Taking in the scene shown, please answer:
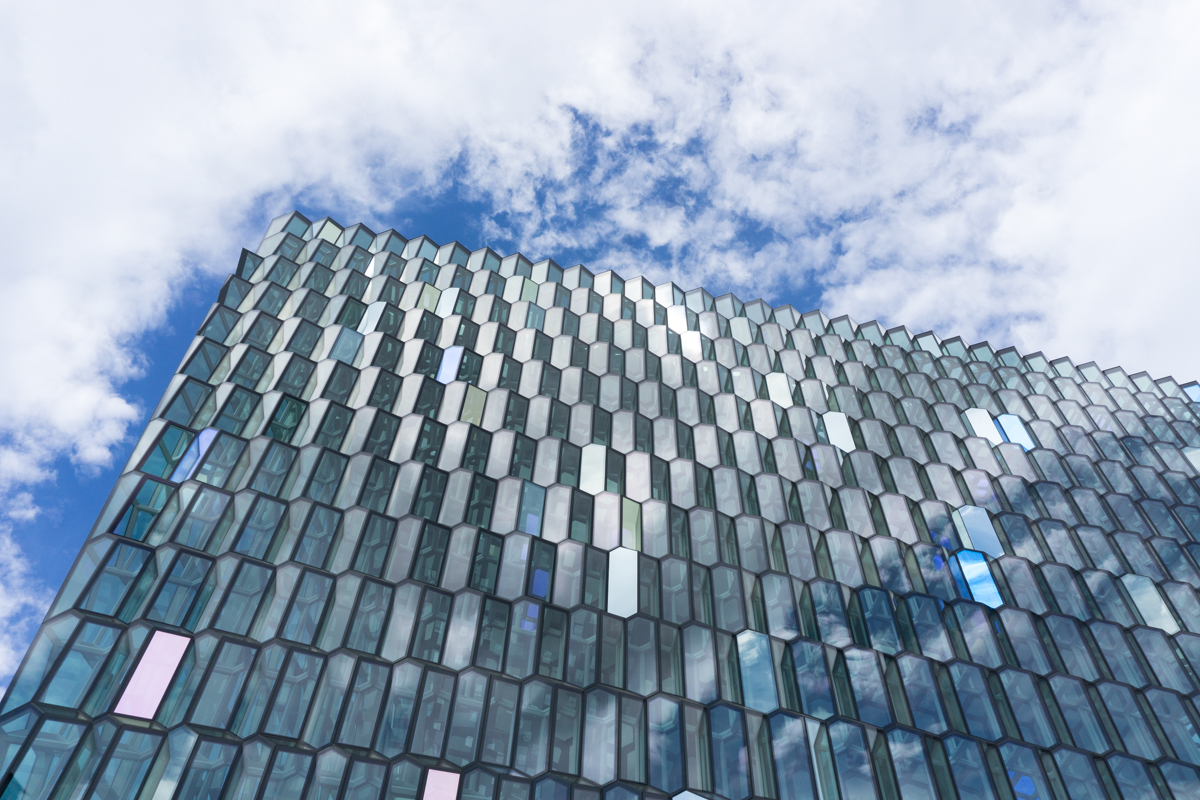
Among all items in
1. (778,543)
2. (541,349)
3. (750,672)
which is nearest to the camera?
(750,672)

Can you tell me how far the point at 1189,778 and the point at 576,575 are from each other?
1738 centimetres

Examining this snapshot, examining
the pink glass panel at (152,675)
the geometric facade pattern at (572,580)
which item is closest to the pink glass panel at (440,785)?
the geometric facade pattern at (572,580)

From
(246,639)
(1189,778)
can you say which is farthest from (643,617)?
(1189,778)

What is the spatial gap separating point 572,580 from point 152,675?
32.2ft

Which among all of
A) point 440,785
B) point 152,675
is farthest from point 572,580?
point 152,675

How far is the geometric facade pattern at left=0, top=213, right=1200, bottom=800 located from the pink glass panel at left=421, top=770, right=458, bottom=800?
6cm

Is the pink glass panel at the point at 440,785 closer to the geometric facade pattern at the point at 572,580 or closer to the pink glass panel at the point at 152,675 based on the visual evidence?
the geometric facade pattern at the point at 572,580

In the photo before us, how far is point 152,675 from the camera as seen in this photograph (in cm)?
1442

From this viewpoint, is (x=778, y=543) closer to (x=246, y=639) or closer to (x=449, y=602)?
(x=449, y=602)

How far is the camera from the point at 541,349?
28.9m

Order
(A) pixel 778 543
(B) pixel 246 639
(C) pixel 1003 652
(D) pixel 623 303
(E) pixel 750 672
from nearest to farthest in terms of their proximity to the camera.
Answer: (B) pixel 246 639, (E) pixel 750 672, (C) pixel 1003 652, (A) pixel 778 543, (D) pixel 623 303

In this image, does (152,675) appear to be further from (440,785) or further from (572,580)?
(572,580)

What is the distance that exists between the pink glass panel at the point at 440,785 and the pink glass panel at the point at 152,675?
556cm

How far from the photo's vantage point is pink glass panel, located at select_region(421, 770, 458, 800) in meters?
14.2
